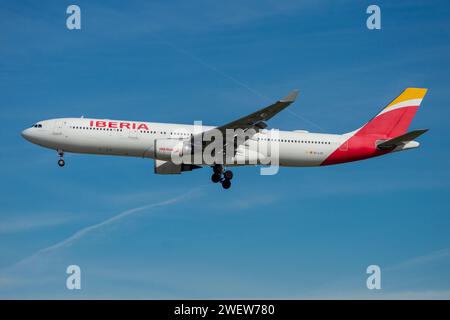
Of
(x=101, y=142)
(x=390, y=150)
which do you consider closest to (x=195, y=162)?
(x=101, y=142)

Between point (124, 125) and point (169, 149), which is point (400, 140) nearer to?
point (169, 149)

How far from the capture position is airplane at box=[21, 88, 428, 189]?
53.7 meters

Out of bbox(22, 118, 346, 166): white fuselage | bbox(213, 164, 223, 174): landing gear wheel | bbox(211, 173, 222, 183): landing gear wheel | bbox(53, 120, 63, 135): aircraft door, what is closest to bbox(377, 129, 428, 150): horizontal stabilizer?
bbox(22, 118, 346, 166): white fuselage

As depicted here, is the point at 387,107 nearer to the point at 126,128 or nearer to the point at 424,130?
the point at 424,130

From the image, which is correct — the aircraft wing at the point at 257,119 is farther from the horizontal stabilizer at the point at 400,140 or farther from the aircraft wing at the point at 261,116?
the horizontal stabilizer at the point at 400,140

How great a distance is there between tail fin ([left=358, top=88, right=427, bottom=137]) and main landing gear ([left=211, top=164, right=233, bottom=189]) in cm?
1058

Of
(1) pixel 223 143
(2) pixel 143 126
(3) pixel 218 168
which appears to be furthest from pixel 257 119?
(2) pixel 143 126

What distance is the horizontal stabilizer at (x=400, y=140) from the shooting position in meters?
55.0

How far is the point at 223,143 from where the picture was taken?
5422 cm

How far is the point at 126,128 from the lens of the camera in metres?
54.3

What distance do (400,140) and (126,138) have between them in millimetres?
19169

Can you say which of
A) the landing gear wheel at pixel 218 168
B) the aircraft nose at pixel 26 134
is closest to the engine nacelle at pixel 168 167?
the landing gear wheel at pixel 218 168

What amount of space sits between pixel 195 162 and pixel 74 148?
27.2ft

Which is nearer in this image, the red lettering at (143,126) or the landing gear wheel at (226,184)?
the red lettering at (143,126)
